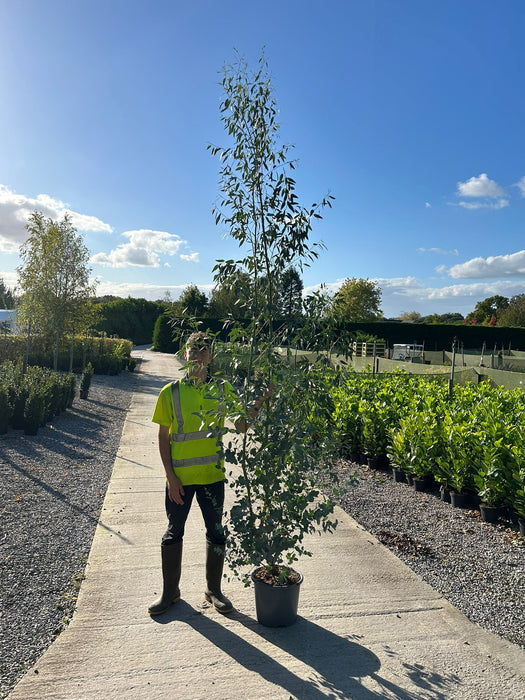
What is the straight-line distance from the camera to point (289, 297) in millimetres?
2934

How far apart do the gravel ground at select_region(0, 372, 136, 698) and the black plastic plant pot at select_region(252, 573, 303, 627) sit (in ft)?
3.72

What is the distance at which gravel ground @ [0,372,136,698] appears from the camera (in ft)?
9.34

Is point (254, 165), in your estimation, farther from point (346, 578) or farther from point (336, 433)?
point (346, 578)

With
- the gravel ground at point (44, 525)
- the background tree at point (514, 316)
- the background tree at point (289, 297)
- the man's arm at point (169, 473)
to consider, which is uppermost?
the background tree at point (514, 316)

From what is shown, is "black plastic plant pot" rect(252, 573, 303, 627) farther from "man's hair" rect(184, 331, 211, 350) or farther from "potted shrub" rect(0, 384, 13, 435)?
"potted shrub" rect(0, 384, 13, 435)

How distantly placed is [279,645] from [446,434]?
329 cm

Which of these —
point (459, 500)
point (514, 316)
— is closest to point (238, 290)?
point (459, 500)

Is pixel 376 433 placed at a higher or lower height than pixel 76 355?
lower

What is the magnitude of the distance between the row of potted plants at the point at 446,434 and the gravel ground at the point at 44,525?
2.07 metres

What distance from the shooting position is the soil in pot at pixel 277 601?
2.85m

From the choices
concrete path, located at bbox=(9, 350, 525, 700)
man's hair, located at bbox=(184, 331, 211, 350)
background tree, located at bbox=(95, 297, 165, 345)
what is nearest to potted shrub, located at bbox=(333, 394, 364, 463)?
concrete path, located at bbox=(9, 350, 525, 700)

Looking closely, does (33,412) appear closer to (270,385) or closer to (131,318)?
(270,385)

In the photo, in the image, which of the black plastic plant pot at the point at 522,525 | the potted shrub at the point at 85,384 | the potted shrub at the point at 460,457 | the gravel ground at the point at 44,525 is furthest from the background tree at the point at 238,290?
the potted shrub at the point at 85,384

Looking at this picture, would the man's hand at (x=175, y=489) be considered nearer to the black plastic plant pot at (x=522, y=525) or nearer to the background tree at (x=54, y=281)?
the black plastic plant pot at (x=522, y=525)
